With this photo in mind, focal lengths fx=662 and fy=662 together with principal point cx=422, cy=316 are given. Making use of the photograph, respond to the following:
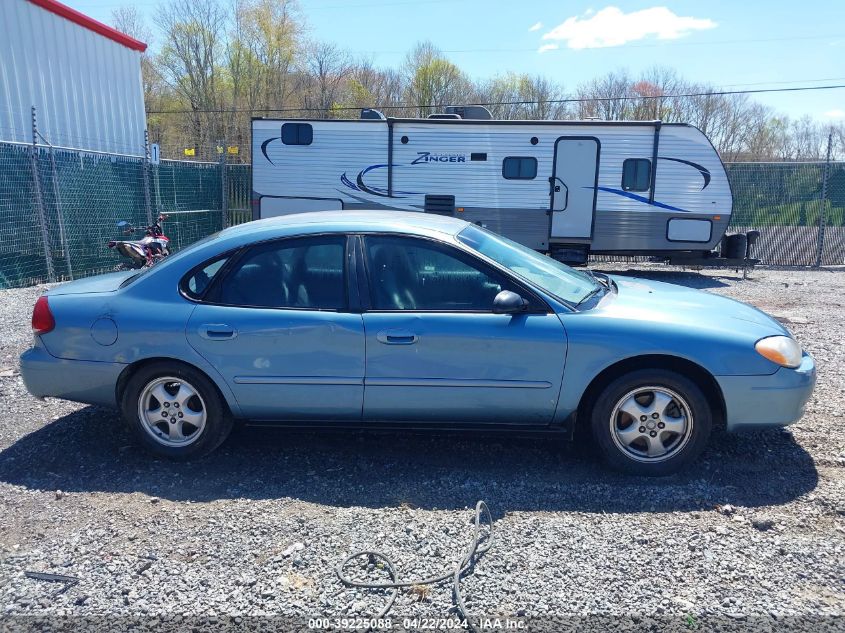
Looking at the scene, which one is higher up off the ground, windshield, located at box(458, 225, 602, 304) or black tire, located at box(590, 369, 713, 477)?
windshield, located at box(458, 225, 602, 304)

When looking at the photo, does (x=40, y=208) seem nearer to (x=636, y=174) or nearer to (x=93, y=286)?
(x=93, y=286)

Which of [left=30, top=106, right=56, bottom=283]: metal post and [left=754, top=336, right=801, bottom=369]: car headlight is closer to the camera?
[left=754, top=336, right=801, bottom=369]: car headlight

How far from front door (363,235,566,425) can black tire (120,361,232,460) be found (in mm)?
955

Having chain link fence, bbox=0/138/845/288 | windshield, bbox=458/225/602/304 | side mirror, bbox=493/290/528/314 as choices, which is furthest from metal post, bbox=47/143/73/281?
side mirror, bbox=493/290/528/314

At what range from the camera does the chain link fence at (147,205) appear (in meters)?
10.7

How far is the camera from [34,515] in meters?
3.62

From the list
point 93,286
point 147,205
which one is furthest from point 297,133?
point 93,286

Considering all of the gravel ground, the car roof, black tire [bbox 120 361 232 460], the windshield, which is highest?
the car roof

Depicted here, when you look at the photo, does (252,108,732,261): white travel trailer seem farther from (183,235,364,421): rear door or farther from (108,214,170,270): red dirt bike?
(183,235,364,421): rear door

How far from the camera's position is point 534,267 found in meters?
4.46

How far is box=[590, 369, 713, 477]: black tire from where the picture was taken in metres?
3.90

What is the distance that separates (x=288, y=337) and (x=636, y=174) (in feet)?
33.4

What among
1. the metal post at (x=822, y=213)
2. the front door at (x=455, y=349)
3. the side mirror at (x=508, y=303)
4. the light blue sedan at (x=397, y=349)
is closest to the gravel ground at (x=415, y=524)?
the light blue sedan at (x=397, y=349)

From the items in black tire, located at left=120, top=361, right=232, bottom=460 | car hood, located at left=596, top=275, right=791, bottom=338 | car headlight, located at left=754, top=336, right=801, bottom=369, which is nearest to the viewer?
car headlight, located at left=754, top=336, right=801, bottom=369
